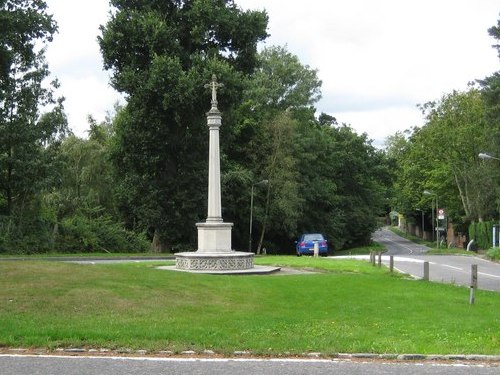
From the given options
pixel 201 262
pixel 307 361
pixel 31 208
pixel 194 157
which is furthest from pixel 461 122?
pixel 307 361

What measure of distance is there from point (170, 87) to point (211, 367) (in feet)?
101

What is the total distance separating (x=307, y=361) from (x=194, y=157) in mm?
34506

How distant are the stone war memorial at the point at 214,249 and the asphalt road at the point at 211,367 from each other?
13841 millimetres

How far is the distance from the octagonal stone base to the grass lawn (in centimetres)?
445

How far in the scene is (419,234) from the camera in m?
109

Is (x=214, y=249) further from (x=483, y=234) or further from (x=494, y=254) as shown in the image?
(x=483, y=234)

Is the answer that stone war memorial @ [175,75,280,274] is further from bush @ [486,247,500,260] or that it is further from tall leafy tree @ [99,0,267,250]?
bush @ [486,247,500,260]

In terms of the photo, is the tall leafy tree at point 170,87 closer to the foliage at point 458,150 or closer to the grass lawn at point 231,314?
the grass lawn at point 231,314

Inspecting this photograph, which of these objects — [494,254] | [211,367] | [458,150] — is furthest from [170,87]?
[458,150]

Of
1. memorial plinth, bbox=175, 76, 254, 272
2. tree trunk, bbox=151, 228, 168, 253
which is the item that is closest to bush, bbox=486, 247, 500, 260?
tree trunk, bbox=151, 228, 168, 253

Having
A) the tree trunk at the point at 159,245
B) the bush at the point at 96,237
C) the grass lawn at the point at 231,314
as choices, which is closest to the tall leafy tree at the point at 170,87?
the tree trunk at the point at 159,245

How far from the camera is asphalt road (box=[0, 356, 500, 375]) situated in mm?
7293

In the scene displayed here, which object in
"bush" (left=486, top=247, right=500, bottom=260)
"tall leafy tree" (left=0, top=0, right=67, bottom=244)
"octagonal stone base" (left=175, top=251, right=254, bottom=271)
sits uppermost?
"tall leafy tree" (left=0, top=0, right=67, bottom=244)

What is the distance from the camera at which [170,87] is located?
3697cm
